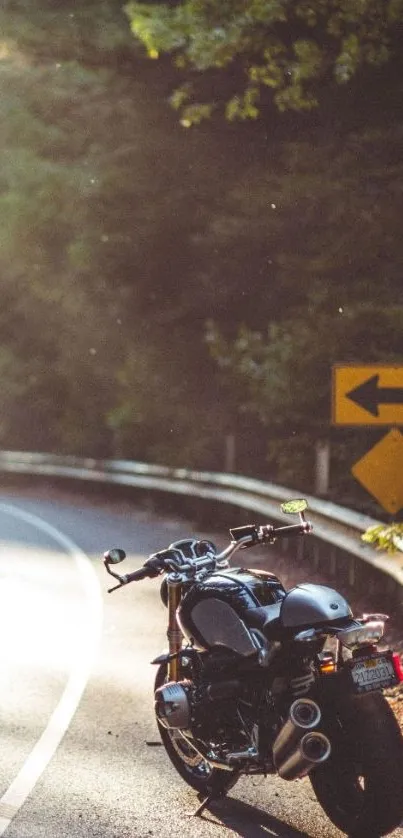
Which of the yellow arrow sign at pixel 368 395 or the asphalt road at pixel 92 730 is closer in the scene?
the asphalt road at pixel 92 730

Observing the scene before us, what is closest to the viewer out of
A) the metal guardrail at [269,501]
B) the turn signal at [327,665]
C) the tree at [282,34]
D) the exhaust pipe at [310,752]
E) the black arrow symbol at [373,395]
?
the exhaust pipe at [310,752]

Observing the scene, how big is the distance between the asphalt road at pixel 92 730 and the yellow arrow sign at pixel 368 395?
2371 millimetres

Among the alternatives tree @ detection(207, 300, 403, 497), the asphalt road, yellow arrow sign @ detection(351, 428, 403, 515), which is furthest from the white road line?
tree @ detection(207, 300, 403, 497)

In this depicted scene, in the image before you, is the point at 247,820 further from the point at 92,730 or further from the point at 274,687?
the point at 92,730

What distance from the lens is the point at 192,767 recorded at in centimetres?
723

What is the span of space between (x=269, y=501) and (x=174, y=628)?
10.4 meters

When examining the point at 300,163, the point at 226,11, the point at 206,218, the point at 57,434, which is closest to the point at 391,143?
the point at 300,163

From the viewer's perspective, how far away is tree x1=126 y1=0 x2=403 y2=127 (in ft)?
60.3

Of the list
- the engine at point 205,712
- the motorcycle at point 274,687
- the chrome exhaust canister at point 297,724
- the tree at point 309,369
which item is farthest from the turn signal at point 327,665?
the tree at point 309,369

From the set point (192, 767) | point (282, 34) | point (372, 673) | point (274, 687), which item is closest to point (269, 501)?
point (282, 34)

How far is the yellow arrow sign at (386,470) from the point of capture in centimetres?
1126

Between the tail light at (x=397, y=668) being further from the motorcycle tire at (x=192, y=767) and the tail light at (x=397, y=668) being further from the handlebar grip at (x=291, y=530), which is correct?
the motorcycle tire at (x=192, y=767)

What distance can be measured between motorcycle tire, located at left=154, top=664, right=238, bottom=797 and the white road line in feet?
2.36

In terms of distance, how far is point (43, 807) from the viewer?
22.7 feet
